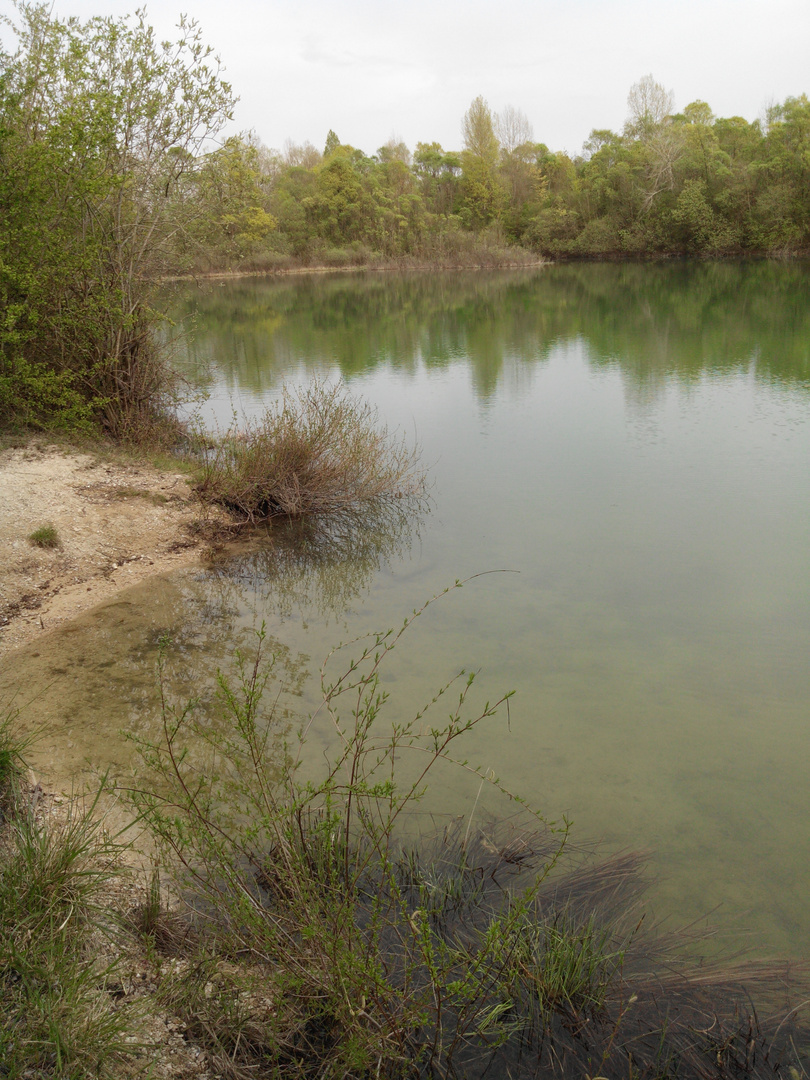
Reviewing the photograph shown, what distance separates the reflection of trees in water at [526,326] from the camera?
1831 centimetres

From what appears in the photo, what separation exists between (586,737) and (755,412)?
33.8 feet

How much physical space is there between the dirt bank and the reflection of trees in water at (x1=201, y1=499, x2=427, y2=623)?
68cm

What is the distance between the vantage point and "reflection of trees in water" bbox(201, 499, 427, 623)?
7426 millimetres

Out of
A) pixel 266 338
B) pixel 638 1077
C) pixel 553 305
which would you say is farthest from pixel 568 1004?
pixel 553 305

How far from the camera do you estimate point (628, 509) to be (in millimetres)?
9289

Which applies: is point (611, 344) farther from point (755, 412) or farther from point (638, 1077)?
point (638, 1077)

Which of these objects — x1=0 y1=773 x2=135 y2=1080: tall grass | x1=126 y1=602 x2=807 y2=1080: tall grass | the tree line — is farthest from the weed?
the tree line

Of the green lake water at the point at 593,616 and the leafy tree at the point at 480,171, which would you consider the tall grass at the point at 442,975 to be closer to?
the green lake water at the point at 593,616

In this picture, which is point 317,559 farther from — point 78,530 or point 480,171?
point 480,171

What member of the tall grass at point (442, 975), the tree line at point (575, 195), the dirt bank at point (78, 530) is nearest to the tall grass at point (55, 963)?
the tall grass at point (442, 975)

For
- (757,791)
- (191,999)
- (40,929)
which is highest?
(40,929)

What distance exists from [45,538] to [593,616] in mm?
5567

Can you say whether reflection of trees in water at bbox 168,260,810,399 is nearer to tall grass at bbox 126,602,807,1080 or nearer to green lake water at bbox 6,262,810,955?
green lake water at bbox 6,262,810,955

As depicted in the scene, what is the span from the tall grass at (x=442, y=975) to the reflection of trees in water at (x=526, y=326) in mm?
11431
